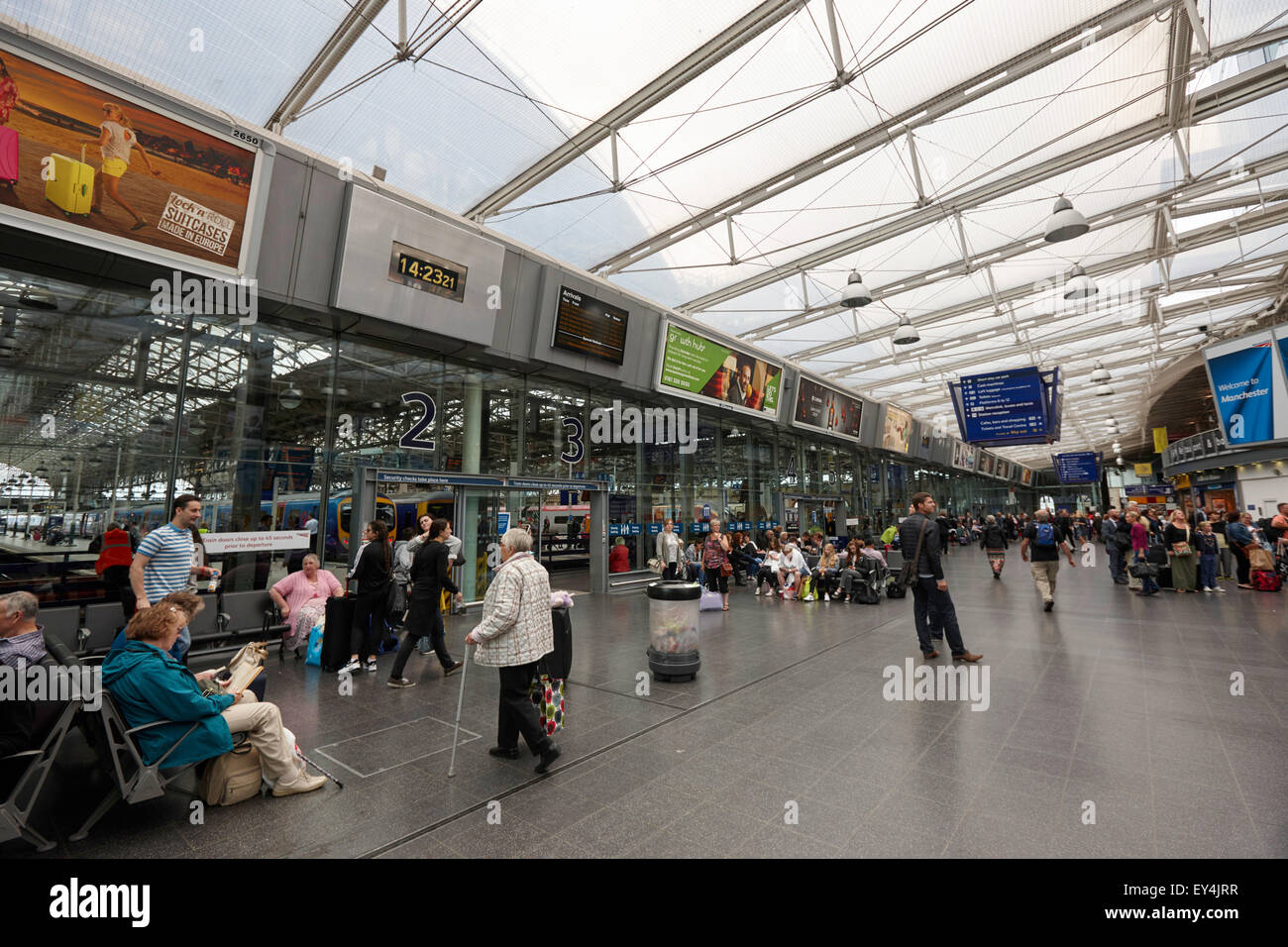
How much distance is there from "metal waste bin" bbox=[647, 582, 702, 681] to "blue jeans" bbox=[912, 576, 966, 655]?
2.78 meters

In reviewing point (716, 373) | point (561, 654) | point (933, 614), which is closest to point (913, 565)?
point (933, 614)

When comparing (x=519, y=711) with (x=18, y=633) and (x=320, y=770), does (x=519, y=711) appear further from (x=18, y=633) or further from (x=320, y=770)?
(x=18, y=633)

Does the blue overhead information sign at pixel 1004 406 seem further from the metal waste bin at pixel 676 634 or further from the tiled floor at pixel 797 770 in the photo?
the metal waste bin at pixel 676 634

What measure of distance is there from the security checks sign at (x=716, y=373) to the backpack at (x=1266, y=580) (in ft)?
38.5

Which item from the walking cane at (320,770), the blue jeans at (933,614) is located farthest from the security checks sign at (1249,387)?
the walking cane at (320,770)

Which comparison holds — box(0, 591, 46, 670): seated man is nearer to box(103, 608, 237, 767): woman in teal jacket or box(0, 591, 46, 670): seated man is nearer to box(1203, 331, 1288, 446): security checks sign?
box(103, 608, 237, 767): woman in teal jacket

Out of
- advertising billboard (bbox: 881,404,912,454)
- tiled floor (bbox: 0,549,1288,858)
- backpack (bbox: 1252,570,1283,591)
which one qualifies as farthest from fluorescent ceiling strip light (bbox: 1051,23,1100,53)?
advertising billboard (bbox: 881,404,912,454)

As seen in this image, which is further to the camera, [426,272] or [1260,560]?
[1260,560]

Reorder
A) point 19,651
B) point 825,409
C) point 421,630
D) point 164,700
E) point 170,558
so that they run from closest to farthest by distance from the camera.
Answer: point 164,700, point 19,651, point 170,558, point 421,630, point 825,409

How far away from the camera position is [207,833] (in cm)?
300

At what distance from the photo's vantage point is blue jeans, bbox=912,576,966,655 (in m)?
6.39

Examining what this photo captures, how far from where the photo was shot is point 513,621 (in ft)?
12.3

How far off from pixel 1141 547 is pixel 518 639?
593 inches

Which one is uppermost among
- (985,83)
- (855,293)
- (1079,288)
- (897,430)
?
(985,83)
